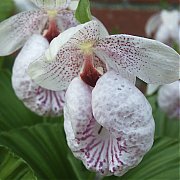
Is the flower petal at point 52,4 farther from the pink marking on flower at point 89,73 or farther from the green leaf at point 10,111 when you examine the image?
the green leaf at point 10,111

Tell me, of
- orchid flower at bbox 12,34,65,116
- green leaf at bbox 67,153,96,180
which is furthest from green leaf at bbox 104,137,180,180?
orchid flower at bbox 12,34,65,116

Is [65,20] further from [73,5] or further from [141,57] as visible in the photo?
[141,57]

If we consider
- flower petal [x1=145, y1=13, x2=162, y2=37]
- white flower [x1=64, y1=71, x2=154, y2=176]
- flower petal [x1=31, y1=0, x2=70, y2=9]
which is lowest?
flower petal [x1=145, y1=13, x2=162, y2=37]

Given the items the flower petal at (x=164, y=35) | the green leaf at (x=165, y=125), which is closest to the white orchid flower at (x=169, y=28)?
the flower petal at (x=164, y=35)

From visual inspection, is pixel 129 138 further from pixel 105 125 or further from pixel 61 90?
pixel 61 90

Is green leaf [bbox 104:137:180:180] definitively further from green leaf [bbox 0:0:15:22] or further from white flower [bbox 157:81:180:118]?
green leaf [bbox 0:0:15:22]

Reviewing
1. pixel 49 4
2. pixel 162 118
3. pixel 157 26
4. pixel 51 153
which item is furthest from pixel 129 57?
pixel 157 26
